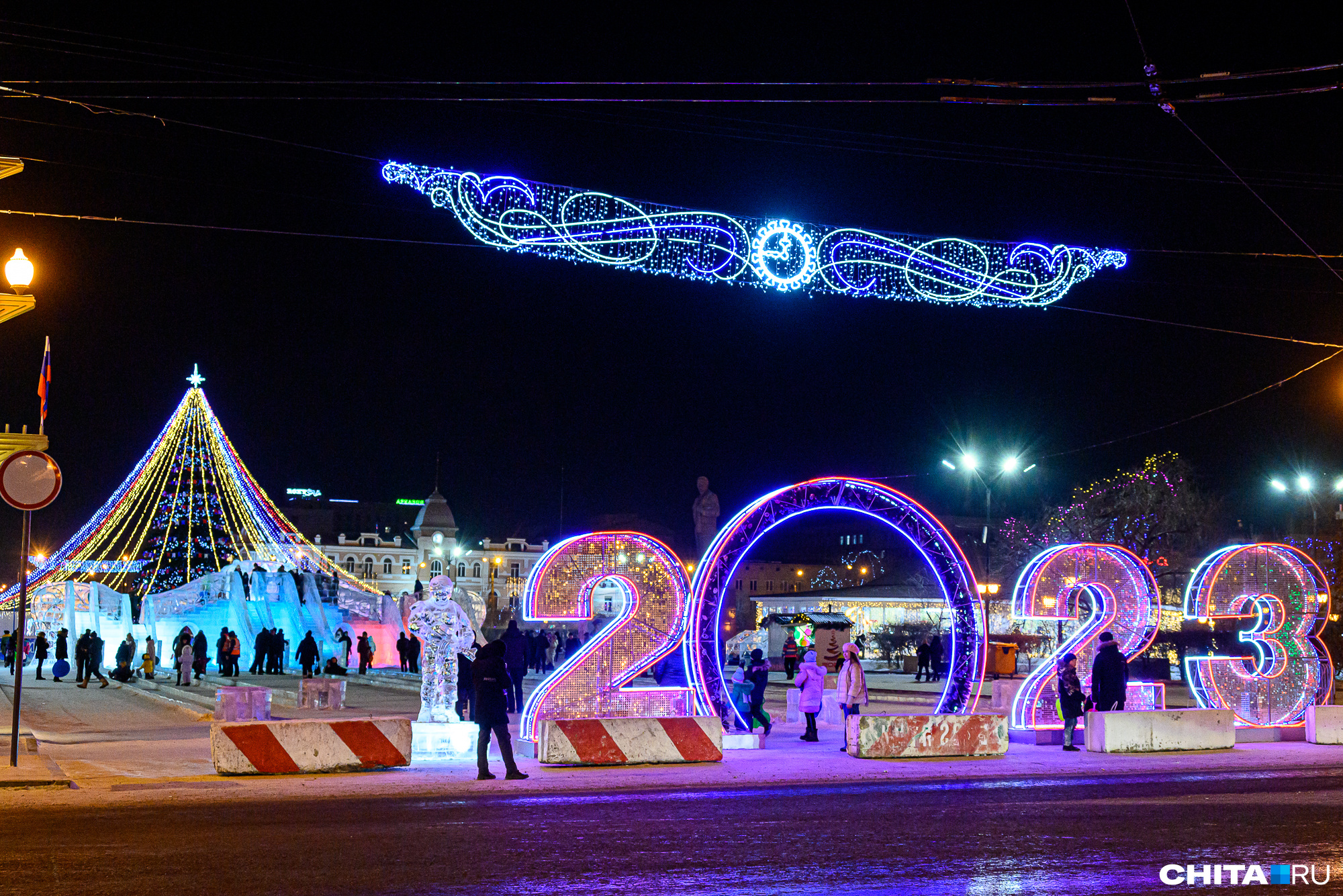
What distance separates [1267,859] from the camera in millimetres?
8469

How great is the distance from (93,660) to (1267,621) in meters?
28.1

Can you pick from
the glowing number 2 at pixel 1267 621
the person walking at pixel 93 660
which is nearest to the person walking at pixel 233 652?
the person walking at pixel 93 660

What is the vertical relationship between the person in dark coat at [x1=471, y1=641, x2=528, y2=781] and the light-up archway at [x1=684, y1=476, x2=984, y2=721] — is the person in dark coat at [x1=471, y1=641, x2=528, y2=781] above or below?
below

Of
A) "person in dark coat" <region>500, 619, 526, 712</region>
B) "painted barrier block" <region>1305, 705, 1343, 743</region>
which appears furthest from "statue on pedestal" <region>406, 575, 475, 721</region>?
"painted barrier block" <region>1305, 705, 1343, 743</region>

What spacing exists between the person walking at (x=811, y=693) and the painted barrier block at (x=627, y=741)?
3388 mm

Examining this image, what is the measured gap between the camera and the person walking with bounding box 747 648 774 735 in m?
17.1

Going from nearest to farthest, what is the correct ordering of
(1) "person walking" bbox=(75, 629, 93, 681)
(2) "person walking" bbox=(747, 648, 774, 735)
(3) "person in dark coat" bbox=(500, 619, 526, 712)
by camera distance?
(2) "person walking" bbox=(747, 648, 774, 735)
(3) "person in dark coat" bbox=(500, 619, 526, 712)
(1) "person walking" bbox=(75, 629, 93, 681)

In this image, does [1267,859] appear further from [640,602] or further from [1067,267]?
[1067,267]

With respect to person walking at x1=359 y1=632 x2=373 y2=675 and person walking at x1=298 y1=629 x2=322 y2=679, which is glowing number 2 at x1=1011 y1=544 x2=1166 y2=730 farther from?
person walking at x1=359 y1=632 x2=373 y2=675

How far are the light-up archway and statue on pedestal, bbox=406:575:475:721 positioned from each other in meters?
2.95

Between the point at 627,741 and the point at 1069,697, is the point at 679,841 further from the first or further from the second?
the point at 1069,697

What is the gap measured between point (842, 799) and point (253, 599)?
115ft

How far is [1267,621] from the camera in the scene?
18234mm

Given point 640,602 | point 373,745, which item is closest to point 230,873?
point 373,745
